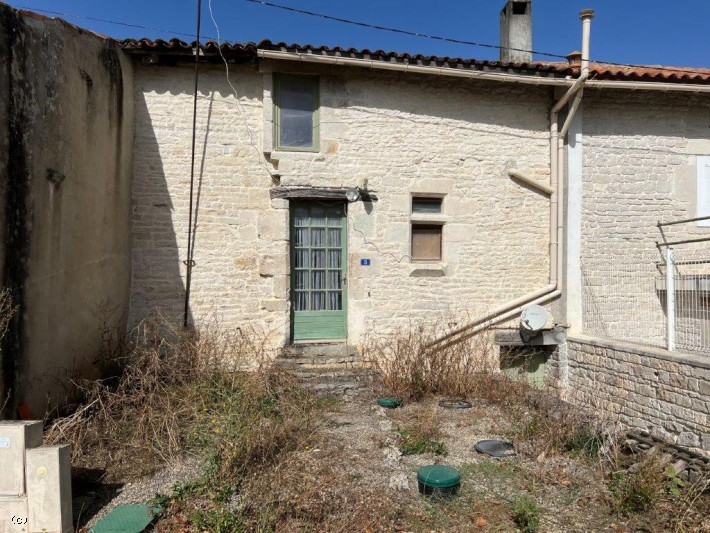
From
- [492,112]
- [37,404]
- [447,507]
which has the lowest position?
[447,507]

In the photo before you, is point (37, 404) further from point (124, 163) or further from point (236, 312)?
point (124, 163)

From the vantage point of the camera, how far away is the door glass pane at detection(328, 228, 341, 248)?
7.29m

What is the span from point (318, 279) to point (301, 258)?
43 cm

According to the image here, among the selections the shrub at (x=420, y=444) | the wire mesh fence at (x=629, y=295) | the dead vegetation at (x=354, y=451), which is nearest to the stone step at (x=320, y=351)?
the dead vegetation at (x=354, y=451)

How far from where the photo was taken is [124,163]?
6578 mm

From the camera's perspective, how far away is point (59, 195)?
5.00m

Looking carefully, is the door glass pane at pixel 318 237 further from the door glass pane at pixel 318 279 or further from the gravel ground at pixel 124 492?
the gravel ground at pixel 124 492

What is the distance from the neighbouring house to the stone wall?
0.03m

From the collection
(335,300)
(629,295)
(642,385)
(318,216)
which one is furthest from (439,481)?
(629,295)

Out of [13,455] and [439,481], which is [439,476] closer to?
[439,481]

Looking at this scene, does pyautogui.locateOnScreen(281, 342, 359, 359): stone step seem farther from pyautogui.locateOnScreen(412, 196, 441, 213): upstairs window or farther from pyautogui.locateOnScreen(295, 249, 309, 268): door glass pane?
pyautogui.locateOnScreen(412, 196, 441, 213): upstairs window

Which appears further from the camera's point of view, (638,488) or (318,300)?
(318,300)

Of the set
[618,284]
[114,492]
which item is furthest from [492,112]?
[114,492]

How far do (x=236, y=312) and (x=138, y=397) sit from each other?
2.38 meters
